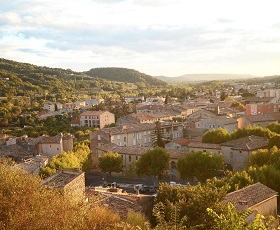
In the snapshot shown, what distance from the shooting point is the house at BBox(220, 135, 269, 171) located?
35781mm

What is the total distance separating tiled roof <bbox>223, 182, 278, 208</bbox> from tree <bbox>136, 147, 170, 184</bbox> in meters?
14.3

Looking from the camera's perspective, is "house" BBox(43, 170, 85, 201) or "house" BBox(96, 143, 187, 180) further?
"house" BBox(96, 143, 187, 180)

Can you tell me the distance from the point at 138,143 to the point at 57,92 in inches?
3309

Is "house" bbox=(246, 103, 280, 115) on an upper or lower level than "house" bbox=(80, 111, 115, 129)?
upper

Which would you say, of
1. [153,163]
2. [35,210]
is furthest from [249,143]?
[35,210]

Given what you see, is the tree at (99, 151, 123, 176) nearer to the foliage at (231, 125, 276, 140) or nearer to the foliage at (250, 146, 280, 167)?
the foliage at (231, 125, 276, 140)

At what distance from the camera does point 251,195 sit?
20.6m

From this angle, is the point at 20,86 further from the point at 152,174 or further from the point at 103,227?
the point at 103,227

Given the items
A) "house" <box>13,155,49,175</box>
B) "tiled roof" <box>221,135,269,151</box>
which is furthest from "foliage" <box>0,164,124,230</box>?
"tiled roof" <box>221,135,269,151</box>

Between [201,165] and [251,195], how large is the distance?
12.5 metres

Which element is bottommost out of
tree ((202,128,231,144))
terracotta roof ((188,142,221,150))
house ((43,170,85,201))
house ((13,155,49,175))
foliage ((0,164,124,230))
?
house ((13,155,49,175))

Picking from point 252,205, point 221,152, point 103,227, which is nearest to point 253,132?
point 221,152

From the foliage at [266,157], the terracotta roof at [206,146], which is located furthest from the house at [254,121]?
the foliage at [266,157]

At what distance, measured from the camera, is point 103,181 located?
37.7m
